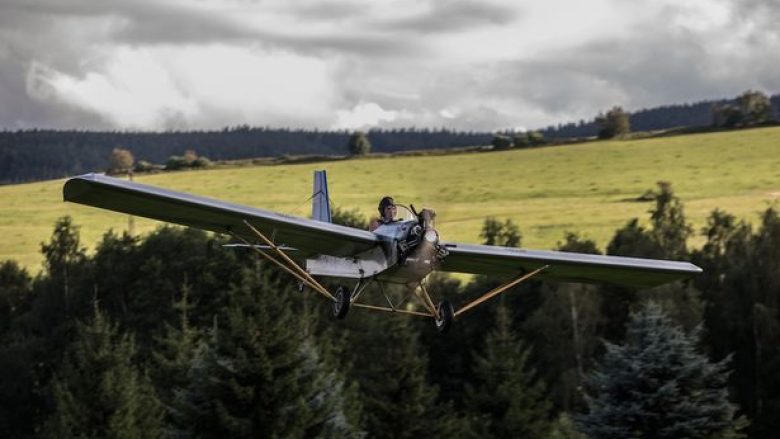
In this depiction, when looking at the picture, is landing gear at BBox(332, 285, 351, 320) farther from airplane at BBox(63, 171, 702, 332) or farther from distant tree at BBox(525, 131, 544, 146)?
distant tree at BBox(525, 131, 544, 146)

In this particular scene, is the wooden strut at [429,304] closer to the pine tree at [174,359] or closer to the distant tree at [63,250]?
the pine tree at [174,359]

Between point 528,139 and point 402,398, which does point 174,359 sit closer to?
point 402,398

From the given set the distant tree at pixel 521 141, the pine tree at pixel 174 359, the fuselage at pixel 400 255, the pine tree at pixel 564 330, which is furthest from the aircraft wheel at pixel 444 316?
the distant tree at pixel 521 141

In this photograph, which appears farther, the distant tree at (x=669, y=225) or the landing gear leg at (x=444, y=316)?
the distant tree at (x=669, y=225)

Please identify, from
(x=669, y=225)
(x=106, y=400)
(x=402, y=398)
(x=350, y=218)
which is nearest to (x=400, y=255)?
(x=402, y=398)

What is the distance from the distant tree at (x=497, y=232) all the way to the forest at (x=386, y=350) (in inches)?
9.8

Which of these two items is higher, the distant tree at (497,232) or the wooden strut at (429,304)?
the wooden strut at (429,304)

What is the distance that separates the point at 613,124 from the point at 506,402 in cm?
10967

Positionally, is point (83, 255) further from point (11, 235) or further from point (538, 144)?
point (538, 144)

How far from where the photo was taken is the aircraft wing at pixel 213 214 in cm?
1809

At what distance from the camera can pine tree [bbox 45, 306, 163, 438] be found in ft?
211

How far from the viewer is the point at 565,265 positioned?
898 inches

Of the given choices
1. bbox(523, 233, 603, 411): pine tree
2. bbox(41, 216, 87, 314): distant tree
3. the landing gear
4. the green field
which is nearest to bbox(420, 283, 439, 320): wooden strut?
the landing gear

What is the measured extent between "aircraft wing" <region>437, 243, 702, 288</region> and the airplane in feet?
0.10
